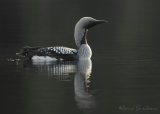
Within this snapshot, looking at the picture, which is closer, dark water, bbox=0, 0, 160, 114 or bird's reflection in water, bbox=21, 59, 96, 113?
dark water, bbox=0, 0, 160, 114

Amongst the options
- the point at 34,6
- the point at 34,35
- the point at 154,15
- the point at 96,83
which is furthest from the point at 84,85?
the point at 34,6

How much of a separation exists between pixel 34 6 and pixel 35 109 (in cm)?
2468

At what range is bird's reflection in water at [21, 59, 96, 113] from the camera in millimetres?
11070

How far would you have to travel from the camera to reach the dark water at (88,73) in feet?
35.7

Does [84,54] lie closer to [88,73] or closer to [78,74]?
[88,73]

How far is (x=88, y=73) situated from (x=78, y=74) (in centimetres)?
27

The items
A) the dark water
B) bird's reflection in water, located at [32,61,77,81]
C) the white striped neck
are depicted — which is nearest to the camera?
the dark water

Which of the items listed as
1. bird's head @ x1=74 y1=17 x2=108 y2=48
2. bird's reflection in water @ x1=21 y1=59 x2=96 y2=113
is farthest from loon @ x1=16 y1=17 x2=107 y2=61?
bird's head @ x1=74 y1=17 x2=108 y2=48

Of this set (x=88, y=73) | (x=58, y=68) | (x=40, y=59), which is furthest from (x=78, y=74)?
(x=40, y=59)

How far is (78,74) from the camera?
45.5ft

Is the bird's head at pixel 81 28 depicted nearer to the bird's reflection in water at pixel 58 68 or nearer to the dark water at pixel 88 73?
the dark water at pixel 88 73

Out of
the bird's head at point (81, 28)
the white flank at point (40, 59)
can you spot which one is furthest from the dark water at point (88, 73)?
the bird's head at point (81, 28)

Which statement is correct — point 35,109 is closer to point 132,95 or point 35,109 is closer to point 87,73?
point 132,95

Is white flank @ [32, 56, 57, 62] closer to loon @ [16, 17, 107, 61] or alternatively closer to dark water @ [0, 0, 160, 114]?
loon @ [16, 17, 107, 61]
